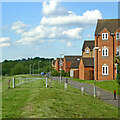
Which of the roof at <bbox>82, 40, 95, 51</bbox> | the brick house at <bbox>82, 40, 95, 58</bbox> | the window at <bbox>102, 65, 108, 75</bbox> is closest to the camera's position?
the window at <bbox>102, 65, 108, 75</bbox>

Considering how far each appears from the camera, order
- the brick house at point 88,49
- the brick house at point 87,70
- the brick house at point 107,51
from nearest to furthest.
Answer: the brick house at point 107,51
the brick house at point 87,70
the brick house at point 88,49

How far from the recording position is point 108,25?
163ft

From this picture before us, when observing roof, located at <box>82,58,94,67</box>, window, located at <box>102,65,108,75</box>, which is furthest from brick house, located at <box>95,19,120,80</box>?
roof, located at <box>82,58,94,67</box>

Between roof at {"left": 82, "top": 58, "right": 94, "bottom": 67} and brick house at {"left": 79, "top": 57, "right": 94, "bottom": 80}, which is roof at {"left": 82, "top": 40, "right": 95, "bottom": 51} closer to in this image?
roof at {"left": 82, "top": 58, "right": 94, "bottom": 67}

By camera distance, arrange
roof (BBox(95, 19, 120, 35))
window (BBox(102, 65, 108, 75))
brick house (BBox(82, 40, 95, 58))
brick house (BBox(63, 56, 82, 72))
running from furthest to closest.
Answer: brick house (BBox(63, 56, 82, 72)), brick house (BBox(82, 40, 95, 58)), roof (BBox(95, 19, 120, 35)), window (BBox(102, 65, 108, 75))

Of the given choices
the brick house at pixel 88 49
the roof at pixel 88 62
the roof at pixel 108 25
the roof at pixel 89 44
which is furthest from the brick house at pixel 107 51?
the roof at pixel 89 44

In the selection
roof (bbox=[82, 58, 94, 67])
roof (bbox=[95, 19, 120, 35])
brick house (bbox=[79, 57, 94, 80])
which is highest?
roof (bbox=[95, 19, 120, 35])

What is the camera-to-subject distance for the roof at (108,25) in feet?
159

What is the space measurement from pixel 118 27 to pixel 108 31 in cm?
215

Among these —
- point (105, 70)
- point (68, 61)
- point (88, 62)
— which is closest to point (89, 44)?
point (88, 62)

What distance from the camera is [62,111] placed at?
14.4 metres

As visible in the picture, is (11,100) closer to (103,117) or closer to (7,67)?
(103,117)

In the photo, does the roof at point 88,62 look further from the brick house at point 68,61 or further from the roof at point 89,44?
the brick house at point 68,61

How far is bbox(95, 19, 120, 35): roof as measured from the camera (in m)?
48.4
